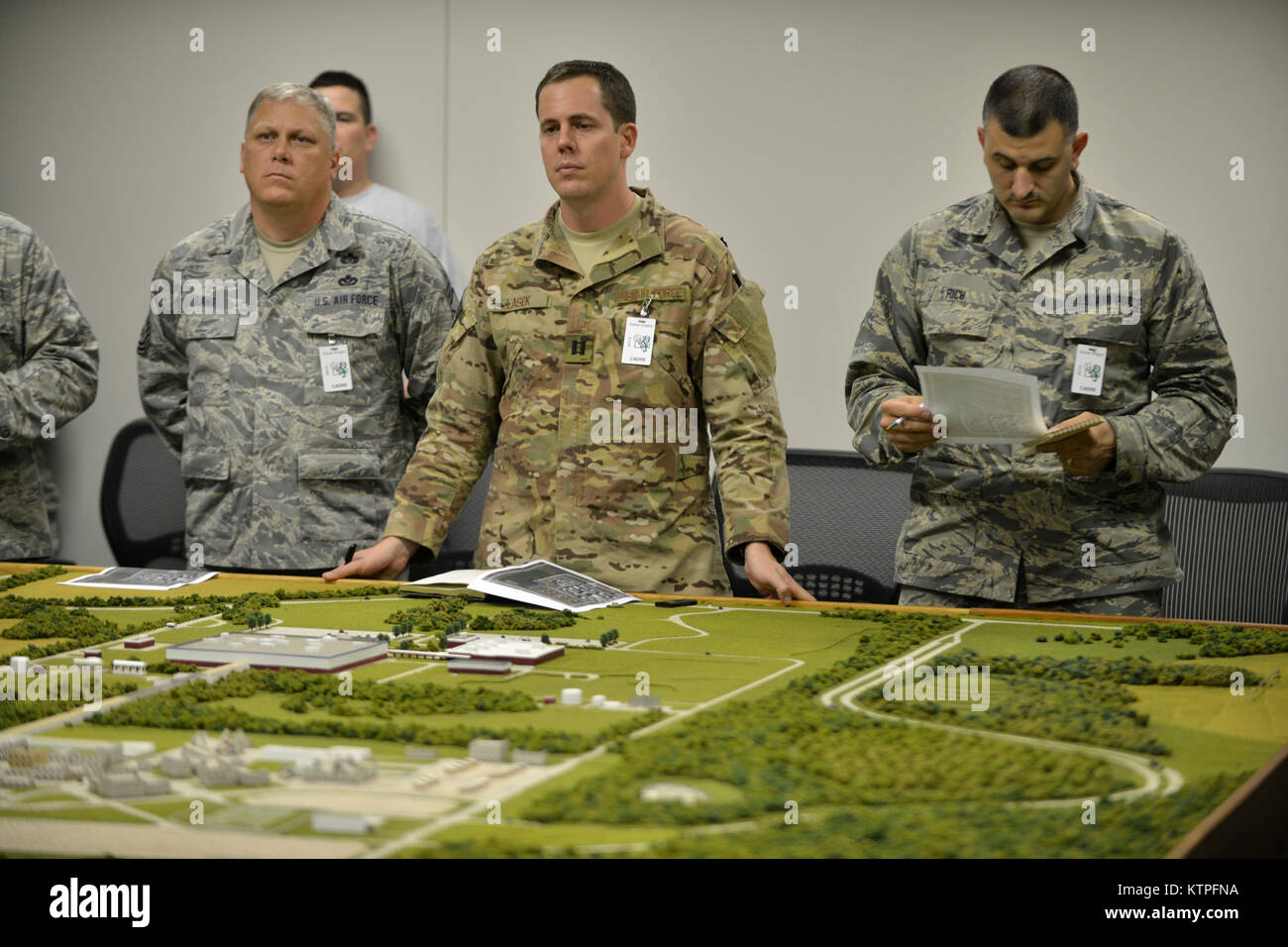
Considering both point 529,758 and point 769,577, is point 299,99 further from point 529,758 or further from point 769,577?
point 529,758

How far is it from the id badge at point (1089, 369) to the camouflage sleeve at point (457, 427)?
1.28 meters

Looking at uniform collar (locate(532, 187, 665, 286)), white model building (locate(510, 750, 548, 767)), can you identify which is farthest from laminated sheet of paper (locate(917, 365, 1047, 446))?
white model building (locate(510, 750, 548, 767))

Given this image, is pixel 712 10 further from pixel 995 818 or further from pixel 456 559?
pixel 995 818

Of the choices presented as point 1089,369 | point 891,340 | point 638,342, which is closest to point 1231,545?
point 1089,369

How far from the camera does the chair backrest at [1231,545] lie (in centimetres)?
409

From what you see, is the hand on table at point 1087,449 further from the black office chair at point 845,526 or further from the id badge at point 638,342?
the black office chair at point 845,526

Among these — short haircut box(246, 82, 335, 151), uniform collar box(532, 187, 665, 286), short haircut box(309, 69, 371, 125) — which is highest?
short haircut box(309, 69, 371, 125)

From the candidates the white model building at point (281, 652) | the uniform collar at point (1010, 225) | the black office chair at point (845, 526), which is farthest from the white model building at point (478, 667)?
the black office chair at point (845, 526)

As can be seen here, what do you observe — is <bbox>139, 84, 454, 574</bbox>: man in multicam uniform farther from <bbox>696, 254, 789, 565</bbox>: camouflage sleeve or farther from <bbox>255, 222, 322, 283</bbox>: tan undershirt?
<bbox>696, 254, 789, 565</bbox>: camouflage sleeve

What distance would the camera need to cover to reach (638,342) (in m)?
3.09

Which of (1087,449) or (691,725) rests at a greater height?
(1087,449)

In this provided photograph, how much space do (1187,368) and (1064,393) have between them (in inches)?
10.3

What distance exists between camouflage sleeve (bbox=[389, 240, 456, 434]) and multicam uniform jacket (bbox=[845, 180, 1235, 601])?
4.16 ft

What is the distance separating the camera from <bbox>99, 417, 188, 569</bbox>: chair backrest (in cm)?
509
